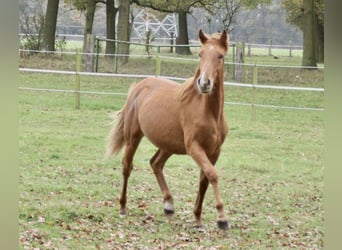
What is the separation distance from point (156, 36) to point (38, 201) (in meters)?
1.15

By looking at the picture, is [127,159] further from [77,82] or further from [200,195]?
[77,82]

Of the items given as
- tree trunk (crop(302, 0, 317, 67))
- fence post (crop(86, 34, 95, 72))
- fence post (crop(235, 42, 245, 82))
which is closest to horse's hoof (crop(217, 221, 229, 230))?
fence post (crop(235, 42, 245, 82))

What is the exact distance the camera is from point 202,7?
9.68ft

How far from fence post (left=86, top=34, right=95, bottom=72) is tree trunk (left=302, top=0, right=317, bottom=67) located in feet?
4.77

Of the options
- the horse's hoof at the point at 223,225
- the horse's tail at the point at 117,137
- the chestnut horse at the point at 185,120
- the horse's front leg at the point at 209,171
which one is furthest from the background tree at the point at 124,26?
the horse's hoof at the point at 223,225

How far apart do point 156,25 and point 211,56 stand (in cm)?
91

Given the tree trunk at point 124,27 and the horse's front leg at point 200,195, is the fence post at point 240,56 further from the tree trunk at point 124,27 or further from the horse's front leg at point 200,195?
the horse's front leg at point 200,195

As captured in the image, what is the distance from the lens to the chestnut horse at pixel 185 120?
2256 mm

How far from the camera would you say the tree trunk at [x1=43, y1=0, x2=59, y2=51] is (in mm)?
3714

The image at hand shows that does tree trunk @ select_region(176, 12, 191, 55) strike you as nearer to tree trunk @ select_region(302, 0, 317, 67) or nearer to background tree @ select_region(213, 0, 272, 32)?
background tree @ select_region(213, 0, 272, 32)

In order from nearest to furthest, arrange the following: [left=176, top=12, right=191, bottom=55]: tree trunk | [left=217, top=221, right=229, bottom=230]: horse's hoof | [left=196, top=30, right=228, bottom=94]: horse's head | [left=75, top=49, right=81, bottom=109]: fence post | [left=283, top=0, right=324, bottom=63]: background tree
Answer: [left=196, top=30, right=228, bottom=94]: horse's head → [left=217, top=221, right=229, bottom=230]: horse's hoof → [left=176, top=12, right=191, bottom=55]: tree trunk → [left=283, top=0, right=324, bottom=63]: background tree → [left=75, top=49, right=81, bottom=109]: fence post

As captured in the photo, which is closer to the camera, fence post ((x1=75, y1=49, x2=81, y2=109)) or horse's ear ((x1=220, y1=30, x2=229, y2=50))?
horse's ear ((x1=220, y1=30, x2=229, y2=50))

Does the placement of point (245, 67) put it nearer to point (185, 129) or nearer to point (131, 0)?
point (131, 0)

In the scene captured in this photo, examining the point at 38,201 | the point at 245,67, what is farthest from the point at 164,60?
the point at 38,201
